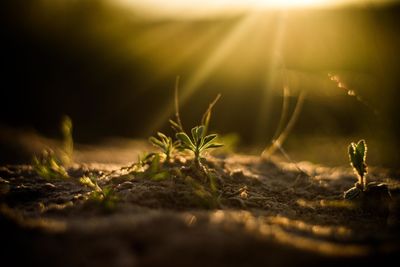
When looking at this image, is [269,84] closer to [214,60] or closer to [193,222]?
[214,60]

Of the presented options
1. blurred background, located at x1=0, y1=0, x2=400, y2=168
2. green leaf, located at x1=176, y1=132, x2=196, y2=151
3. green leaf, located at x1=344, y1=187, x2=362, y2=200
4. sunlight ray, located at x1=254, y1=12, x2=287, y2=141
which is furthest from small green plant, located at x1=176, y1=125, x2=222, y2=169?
sunlight ray, located at x1=254, y1=12, x2=287, y2=141

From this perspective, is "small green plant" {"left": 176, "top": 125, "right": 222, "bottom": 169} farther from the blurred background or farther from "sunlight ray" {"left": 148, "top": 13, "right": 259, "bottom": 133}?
"sunlight ray" {"left": 148, "top": 13, "right": 259, "bottom": 133}

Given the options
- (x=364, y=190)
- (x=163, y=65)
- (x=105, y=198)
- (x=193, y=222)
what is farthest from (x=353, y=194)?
(x=163, y=65)

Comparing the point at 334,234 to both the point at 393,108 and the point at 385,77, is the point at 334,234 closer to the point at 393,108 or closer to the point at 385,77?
the point at 385,77

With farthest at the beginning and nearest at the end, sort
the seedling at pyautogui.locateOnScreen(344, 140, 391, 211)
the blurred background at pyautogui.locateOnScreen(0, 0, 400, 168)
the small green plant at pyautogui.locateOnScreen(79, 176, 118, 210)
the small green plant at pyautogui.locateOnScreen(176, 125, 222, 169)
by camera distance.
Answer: the blurred background at pyautogui.locateOnScreen(0, 0, 400, 168) < the small green plant at pyautogui.locateOnScreen(176, 125, 222, 169) < the seedling at pyautogui.locateOnScreen(344, 140, 391, 211) < the small green plant at pyautogui.locateOnScreen(79, 176, 118, 210)

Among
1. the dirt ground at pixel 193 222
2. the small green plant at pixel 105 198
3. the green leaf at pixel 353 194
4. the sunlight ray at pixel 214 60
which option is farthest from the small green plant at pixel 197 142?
the sunlight ray at pixel 214 60

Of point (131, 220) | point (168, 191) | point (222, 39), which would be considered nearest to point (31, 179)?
point (168, 191)

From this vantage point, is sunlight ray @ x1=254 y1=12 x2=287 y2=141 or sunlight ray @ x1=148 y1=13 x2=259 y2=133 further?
sunlight ray @ x1=148 y1=13 x2=259 y2=133
